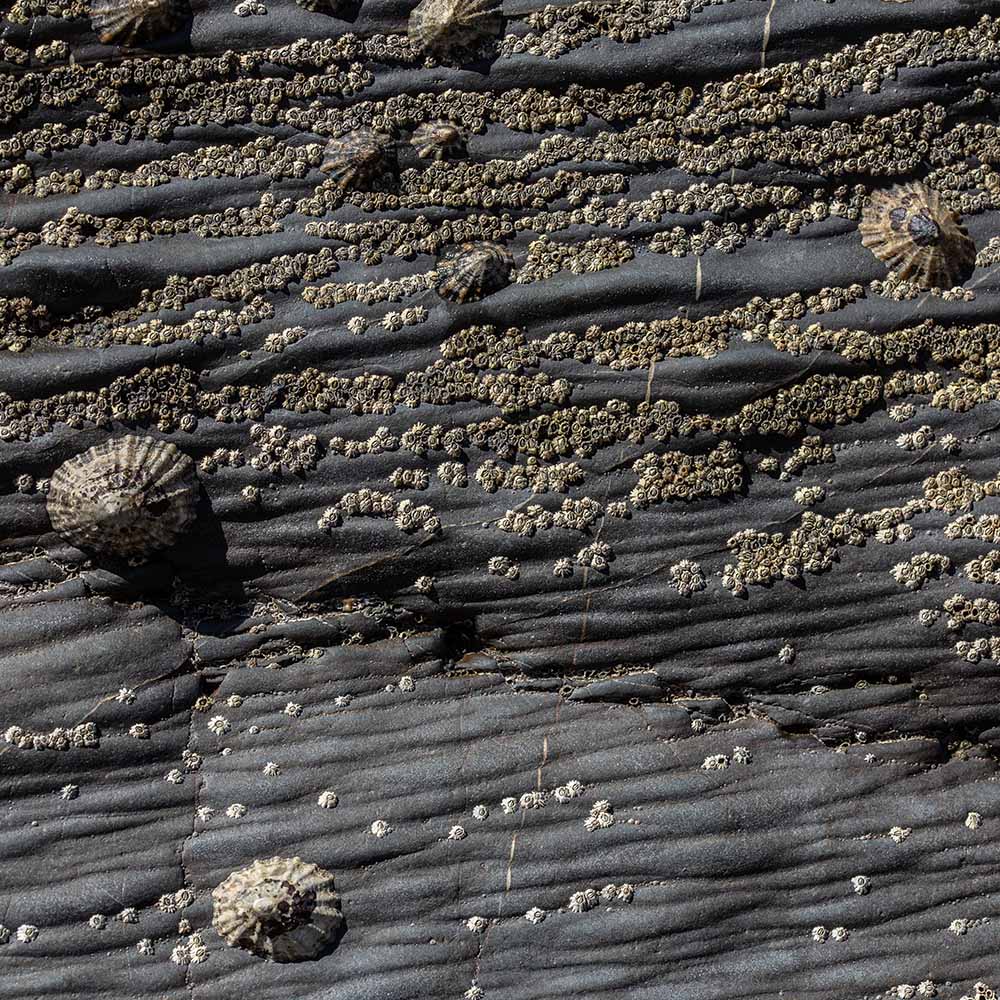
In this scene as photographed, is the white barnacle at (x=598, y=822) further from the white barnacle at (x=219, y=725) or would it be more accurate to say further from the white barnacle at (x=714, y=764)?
the white barnacle at (x=219, y=725)

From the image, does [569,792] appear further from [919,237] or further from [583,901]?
[919,237]

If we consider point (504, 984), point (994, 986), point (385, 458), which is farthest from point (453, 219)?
point (994, 986)

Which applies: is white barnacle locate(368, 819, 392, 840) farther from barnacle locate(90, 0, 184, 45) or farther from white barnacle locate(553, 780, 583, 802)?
barnacle locate(90, 0, 184, 45)

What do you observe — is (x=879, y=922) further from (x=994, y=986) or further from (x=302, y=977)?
(x=302, y=977)

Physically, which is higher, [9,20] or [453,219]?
[9,20]

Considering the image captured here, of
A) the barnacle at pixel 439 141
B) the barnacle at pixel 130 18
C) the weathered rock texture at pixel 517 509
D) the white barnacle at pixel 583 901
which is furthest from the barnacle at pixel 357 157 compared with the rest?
the white barnacle at pixel 583 901

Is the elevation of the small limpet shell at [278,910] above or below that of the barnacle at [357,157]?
below

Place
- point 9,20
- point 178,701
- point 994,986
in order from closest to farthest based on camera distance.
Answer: point 994,986, point 178,701, point 9,20
